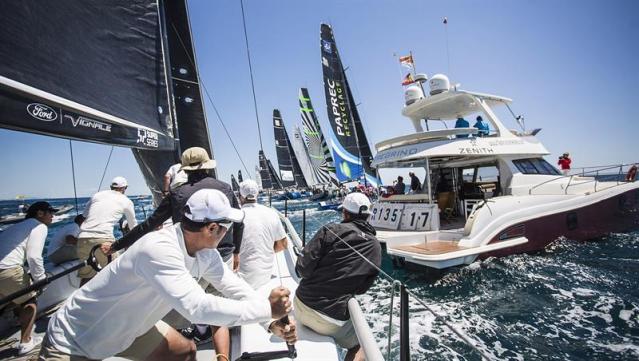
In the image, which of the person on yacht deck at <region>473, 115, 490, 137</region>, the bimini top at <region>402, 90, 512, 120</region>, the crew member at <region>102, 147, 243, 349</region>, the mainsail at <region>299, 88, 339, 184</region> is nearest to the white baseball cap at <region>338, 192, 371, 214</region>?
the crew member at <region>102, 147, 243, 349</region>

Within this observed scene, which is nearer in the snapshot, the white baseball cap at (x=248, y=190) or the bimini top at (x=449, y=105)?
the white baseball cap at (x=248, y=190)

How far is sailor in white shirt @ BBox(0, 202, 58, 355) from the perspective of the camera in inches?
106

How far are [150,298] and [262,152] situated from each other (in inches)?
159

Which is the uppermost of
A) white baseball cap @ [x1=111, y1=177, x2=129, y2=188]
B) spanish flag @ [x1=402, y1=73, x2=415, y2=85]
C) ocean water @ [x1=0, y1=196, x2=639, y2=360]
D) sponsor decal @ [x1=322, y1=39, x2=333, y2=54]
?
sponsor decal @ [x1=322, y1=39, x2=333, y2=54]

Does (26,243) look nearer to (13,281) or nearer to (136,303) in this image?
(13,281)

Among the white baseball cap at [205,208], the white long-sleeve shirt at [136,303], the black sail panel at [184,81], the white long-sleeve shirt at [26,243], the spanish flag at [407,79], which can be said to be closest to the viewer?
the white long-sleeve shirt at [136,303]

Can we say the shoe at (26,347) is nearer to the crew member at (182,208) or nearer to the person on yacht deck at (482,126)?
the crew member at (182,208)

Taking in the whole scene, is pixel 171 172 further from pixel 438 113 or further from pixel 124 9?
pixel 438 113

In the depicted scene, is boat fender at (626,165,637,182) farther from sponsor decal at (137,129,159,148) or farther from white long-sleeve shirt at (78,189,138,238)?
white long-sleeve shirt at (78,189,138,238)

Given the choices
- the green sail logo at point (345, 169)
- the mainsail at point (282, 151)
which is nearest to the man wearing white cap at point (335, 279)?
the green sail logo at point (345, 169)

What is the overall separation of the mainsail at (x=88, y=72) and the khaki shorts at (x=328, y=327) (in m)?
2.24

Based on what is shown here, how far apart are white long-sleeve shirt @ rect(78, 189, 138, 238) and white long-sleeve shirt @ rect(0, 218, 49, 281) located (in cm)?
43

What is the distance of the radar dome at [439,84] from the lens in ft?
26.5

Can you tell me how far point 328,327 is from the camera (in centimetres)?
225
